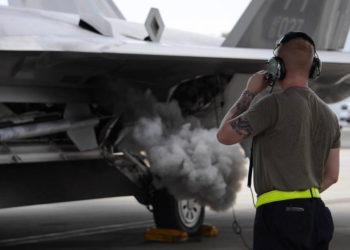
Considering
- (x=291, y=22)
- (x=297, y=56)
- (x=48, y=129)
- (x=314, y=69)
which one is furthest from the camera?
(x=291, y=22)

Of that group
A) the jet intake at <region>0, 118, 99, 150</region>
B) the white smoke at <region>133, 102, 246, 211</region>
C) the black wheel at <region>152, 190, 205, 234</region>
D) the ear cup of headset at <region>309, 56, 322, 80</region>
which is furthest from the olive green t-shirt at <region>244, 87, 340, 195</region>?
the black wheel at <region>152, 190, 205, 234</region>

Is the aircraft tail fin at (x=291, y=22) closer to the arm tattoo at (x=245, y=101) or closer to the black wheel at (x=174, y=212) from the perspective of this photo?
the black wheel at (x=174, y=212)

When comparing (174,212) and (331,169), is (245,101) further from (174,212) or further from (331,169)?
(174,212)

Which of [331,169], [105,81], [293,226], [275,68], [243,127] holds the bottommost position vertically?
[293,226]

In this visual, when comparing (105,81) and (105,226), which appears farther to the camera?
(105,226)

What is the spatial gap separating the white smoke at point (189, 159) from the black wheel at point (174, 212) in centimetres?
53

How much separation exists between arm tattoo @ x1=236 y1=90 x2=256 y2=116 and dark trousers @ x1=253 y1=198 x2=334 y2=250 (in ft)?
1.48

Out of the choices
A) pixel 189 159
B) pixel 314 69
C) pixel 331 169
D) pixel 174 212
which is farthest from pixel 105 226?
pixel 314 69

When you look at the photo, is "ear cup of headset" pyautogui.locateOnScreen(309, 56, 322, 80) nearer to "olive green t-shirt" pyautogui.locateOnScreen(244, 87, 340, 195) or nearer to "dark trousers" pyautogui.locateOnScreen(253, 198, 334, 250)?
"olive green t-shirt" pyautogui.locateOnScreen(244, 87, 340, 195)

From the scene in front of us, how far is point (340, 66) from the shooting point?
812 cm

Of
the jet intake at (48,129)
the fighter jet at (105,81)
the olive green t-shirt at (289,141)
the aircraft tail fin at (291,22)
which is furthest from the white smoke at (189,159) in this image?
the olive green t-shirt at (289,141)

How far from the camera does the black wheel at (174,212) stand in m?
8.35

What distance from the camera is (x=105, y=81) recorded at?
24.0ft

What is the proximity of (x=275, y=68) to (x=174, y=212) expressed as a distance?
16.0 feet
